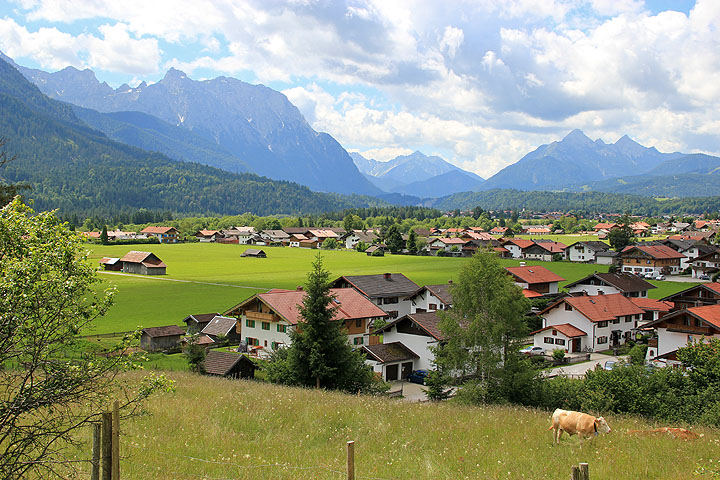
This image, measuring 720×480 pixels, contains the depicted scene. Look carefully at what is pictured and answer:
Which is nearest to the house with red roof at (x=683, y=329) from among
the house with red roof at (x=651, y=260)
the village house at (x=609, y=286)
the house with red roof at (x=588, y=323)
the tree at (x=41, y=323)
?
the house with red roof at (x=588, y=323)

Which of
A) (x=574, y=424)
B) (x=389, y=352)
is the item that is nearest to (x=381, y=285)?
(x=389, y=352)

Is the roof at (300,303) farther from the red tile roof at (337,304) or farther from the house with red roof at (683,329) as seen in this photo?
the house with red roof at (683,329)

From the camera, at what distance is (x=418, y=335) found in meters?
41.7

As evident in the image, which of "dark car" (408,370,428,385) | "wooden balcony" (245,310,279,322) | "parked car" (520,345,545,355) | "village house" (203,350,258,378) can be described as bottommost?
"parked car" (520,345,545,355)

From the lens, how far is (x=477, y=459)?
12055 mm

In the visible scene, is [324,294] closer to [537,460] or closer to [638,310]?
[537,460]

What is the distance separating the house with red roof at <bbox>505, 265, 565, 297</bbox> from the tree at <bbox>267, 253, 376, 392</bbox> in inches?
1897

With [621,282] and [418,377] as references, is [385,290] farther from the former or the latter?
[621,282]

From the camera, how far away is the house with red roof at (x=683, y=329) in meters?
39.3

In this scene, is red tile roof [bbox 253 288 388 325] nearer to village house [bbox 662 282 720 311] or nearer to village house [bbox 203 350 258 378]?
village house [bbox 203 350 258 378]

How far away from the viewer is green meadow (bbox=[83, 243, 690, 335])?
58.9 meters

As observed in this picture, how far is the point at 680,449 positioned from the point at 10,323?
14.2 metres

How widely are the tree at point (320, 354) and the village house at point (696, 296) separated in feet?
140

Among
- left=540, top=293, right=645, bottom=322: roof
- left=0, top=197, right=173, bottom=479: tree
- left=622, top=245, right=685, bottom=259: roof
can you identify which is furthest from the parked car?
left=622, top=245, right=685, bottom=259: roof
